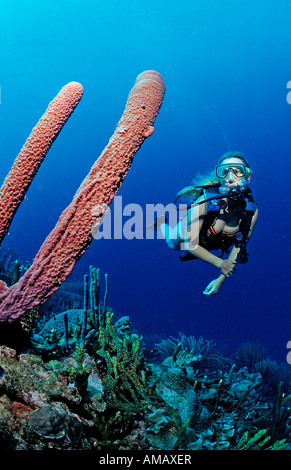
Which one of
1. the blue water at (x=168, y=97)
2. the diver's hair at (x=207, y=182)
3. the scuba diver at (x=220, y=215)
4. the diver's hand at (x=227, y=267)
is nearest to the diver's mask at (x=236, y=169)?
the scuba diver at (x=220, y=215)

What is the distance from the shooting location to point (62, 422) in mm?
1868

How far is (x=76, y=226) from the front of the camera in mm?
2189

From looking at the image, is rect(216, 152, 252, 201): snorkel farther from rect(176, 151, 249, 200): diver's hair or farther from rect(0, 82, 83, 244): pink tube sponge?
rect(0, 82, 83, 244): pink tube sponge

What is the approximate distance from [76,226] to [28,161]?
0.73m

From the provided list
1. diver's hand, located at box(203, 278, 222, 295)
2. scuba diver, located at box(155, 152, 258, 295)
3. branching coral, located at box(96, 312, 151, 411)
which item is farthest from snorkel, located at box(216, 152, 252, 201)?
branching coral, located at box(96, 312, 151, 411)

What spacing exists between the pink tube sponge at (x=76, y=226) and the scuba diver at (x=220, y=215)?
1.67 metres

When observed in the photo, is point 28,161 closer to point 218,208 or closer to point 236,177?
point 218,208

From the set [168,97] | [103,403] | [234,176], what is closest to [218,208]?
[234,176]

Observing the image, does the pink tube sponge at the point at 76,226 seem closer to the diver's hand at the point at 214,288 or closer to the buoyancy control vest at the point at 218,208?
the buoyancy control vest at the point at 218,208

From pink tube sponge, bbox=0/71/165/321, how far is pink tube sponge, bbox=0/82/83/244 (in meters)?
0.47

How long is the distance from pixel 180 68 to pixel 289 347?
75.2 metres

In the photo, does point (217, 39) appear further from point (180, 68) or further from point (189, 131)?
point (189, 131)

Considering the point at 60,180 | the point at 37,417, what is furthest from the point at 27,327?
the point at 60,180

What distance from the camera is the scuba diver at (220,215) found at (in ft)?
12.1
